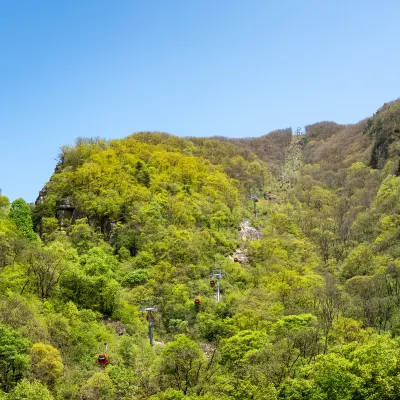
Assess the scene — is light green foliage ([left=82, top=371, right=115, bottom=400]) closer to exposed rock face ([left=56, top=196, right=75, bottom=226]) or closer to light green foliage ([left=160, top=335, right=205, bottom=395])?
light green foliage ([left=160, top=335, right=205, bottom=395])

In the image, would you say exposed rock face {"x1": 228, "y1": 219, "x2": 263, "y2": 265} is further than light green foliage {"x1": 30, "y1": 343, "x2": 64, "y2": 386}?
Yes

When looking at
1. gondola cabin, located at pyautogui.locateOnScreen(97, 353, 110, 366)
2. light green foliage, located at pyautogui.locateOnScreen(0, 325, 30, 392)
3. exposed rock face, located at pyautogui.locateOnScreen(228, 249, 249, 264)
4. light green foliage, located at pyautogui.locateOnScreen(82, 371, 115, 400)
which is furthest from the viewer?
exposed rock face, located at pyautogui.locateOnScreen(228, 249, 249, 264)

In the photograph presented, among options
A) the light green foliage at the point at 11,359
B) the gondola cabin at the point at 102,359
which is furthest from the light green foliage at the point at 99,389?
the light green foliage at the point at 11,359

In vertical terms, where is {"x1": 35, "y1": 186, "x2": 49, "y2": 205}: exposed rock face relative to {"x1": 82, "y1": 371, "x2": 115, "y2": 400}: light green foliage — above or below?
above

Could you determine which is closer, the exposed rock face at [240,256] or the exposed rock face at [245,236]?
the exposed rock face at [240,256]

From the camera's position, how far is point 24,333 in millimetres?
27047

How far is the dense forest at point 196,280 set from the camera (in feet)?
80.2

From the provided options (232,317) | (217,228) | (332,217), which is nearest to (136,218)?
(217,228)

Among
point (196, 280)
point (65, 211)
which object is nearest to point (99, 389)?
point (196, 280)

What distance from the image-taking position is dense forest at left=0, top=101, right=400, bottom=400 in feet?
80.2

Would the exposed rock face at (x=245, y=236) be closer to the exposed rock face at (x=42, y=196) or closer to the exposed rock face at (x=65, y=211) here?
the exposed rock face at (x=65, y=211)

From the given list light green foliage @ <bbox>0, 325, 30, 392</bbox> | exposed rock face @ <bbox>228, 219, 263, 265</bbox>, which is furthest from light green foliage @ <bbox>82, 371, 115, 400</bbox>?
exposed rock face @ <bbox>228, 219, 263, 265</bbox>

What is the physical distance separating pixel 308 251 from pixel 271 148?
69718 millimetres

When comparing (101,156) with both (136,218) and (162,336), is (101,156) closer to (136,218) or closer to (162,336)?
(136,218)
